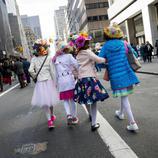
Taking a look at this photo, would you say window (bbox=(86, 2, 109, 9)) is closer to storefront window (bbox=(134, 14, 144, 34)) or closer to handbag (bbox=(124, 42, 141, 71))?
storefront window (bbox=(134, 14, 144, 34))

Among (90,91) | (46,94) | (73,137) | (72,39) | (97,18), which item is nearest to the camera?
(73,137)

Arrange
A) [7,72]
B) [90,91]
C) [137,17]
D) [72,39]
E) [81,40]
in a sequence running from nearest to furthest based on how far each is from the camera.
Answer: [90,91] → [81,40] → [72,39] → [7,72] → [137,17]

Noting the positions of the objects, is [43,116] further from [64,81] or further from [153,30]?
[153,30]

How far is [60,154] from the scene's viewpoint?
4598mm

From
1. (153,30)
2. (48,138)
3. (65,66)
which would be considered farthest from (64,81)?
(153,30)

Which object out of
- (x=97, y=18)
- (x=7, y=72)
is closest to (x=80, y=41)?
(x=7, y=72)

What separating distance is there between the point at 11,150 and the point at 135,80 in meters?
2.38

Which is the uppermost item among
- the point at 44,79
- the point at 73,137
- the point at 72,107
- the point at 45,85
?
the point at 44,79

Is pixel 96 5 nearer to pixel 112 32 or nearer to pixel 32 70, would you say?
pixel 32 70

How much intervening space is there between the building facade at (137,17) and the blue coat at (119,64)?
26.2m

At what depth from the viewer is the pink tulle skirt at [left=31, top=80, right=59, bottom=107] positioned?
6.45 m

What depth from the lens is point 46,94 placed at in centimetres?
645

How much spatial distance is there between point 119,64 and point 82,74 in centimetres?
72

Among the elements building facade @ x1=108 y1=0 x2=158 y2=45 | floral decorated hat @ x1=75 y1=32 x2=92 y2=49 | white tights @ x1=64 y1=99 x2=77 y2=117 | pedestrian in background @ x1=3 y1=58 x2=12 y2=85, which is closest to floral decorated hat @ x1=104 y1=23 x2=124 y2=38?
floral decorated hat @ x1=75 y1=32 x2=92 y2=49
